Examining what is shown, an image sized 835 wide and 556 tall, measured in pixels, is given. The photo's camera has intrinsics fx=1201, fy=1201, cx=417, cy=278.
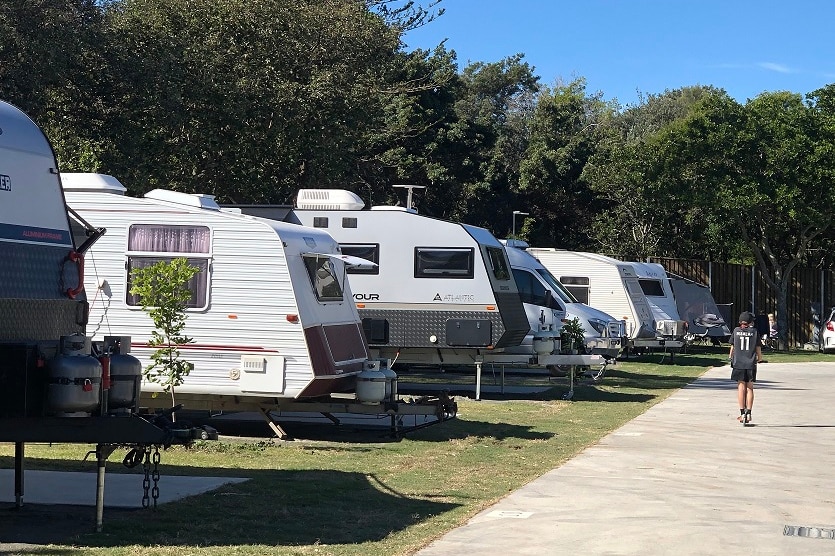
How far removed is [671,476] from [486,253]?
320 inches

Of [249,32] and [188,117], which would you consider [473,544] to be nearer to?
[188,117]

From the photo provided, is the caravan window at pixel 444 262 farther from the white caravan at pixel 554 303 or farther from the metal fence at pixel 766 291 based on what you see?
the metal fence at pixel 766 291

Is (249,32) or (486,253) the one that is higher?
(249,32)

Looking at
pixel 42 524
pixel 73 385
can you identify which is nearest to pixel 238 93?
pixel 42 524

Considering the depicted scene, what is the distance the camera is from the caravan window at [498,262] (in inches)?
790

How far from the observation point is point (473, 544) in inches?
332

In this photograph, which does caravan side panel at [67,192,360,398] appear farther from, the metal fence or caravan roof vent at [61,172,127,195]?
the metal fence

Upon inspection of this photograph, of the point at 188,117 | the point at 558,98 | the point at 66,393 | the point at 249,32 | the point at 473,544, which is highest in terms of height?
the point at 558,98

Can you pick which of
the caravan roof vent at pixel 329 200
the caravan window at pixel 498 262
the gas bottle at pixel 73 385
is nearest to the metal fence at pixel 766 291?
the caravan window at pixel 498 262

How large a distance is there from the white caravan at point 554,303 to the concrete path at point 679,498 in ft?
20.5

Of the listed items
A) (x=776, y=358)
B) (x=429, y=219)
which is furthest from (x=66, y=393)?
(x=776, y=358)

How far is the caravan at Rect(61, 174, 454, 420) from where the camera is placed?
1412 cm

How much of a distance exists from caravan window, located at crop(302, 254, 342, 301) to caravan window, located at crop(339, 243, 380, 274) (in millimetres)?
4398

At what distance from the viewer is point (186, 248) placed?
47.1 ft
